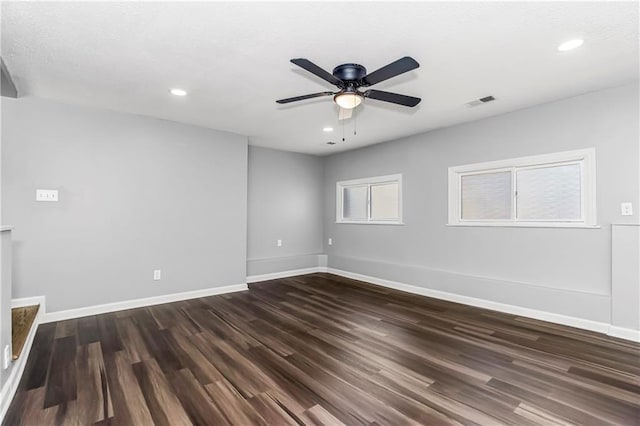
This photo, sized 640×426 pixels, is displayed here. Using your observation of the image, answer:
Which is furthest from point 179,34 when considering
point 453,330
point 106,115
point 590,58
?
point 453,330

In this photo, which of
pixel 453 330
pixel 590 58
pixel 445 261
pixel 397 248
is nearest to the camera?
pixel 590 58

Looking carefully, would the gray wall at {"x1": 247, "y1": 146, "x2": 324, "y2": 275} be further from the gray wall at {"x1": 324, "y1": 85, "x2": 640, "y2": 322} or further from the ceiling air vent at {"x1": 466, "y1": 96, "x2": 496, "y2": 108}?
the ceiling air vent at {"x1": 466, "y1": 96, "x2": 496, "y2": 108}

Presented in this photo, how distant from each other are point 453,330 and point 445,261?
4.89 feet

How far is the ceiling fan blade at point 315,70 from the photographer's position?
2.04 meters

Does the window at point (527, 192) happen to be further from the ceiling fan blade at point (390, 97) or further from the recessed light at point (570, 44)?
the ceiling fan blade at point (390, 97)

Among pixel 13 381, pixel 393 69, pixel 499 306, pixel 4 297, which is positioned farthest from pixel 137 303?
pixel 499 306

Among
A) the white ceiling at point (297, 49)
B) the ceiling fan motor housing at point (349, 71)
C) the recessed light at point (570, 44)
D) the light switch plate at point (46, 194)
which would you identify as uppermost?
the white ceiling at point (297, 49)

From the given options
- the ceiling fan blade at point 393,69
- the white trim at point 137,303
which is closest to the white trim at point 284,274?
the white trim at point 137,303

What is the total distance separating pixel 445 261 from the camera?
15.1ft

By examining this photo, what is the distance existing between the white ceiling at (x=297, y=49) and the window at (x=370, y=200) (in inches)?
77.4

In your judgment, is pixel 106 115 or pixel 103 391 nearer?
pixel 103 391

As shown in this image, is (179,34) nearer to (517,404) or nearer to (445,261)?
(517,404)

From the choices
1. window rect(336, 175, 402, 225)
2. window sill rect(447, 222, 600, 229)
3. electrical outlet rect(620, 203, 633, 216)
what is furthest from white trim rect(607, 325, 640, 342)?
window rect(336, 175, 402, 225)

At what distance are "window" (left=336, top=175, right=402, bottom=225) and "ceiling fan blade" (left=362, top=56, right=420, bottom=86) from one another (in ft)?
10.3
